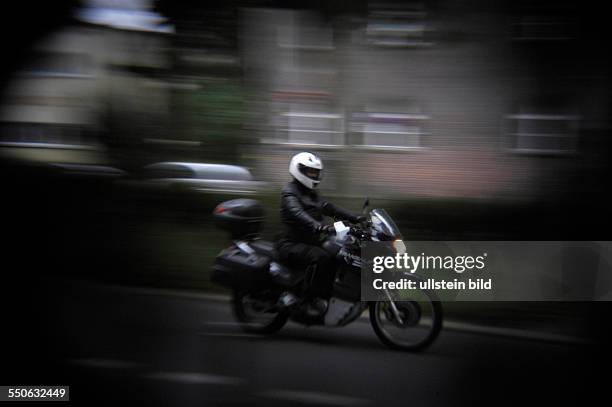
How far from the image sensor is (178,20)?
6.93m

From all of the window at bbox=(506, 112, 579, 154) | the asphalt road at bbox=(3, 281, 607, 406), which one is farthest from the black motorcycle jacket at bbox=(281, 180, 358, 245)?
the window at bbox=(506, 112, 579, 154)

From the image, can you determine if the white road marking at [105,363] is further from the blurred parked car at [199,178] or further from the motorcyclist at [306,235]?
the blurred parked car at [199,178]

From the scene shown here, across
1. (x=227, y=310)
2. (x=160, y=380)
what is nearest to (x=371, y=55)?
(x=227, y=310)

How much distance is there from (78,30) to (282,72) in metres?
2.70

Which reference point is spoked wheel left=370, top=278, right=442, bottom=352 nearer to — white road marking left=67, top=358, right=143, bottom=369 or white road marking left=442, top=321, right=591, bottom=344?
white road marking left=442, top=321, right=591, bottom=344

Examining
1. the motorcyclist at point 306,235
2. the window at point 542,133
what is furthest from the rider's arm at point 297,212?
the window at point 542,133

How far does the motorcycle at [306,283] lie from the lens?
15.0 feet

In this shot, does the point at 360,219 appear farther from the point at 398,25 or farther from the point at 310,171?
the point at 398,25

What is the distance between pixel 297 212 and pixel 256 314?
1.05 metres

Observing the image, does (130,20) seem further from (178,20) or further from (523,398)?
(523,398)

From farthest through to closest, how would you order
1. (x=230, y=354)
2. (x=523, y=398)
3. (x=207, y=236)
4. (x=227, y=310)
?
(x=207, y=236)
(x=227, y=310)
(x=230, y=354)
(x=523, y=398)

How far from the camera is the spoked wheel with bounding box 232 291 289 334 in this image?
4961 mm

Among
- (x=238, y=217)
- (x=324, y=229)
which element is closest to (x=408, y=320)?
(x=324, y=229)

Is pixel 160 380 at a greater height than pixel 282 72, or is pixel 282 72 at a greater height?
pixel 282 72
